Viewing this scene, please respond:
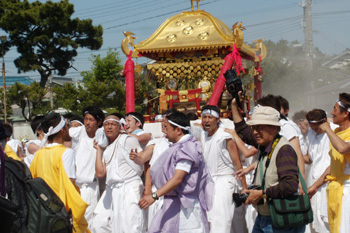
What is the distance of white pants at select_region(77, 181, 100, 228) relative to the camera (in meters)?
7.48

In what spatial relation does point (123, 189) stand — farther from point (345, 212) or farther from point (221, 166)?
point (345, 212)

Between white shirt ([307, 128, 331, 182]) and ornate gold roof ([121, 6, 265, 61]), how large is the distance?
6.00m

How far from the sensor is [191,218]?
521cm

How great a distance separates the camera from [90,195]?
751 cm

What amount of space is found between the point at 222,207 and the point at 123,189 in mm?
1369

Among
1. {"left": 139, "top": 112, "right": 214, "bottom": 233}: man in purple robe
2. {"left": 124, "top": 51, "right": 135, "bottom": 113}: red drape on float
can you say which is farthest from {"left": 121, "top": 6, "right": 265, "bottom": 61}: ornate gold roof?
{"left": 139, "top": 112, "right": 214, "bottom": 233}: man in purple robe

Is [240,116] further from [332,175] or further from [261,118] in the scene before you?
[332,175]

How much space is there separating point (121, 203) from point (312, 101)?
25238 millimetres

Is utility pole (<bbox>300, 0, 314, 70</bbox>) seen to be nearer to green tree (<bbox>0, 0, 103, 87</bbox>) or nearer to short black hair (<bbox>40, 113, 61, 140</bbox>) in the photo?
green tree (<bbox>0, 0, 103, 87</bbox>)

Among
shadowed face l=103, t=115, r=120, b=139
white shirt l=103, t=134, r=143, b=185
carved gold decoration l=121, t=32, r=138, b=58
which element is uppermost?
carved gold decoration l=121, t=32, r=138, b=58

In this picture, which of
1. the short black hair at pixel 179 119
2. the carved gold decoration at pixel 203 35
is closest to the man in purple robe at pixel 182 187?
the short black hair at pixel 179 119

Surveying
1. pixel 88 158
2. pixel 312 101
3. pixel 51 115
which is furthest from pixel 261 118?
pixel 312 101

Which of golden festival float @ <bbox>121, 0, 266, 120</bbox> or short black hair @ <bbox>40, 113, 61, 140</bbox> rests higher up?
golden festival float @ <bbox>121, 0, 266, 120</bbox>

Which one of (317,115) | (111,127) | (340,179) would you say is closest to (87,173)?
(111,127)
